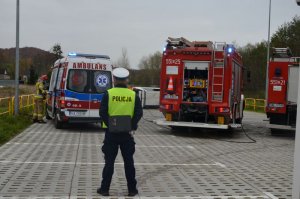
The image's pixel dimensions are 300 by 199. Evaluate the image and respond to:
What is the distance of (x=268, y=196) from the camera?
6.95m

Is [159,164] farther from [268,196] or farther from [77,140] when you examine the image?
[77,140]

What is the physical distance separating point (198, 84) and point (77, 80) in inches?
164

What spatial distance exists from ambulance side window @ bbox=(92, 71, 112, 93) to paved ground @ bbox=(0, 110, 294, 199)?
182cm

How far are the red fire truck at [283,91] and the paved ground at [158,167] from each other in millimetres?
1175

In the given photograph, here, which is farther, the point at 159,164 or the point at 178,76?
the point at 178,76

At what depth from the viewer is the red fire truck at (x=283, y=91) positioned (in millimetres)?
15883

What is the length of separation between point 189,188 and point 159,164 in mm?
2249

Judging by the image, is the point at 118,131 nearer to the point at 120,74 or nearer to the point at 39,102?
the point at 120,74

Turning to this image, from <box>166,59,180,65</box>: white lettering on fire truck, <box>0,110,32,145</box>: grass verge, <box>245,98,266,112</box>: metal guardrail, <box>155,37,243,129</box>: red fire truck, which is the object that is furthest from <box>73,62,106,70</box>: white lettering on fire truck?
<box>245,98,266,112</box>: metal guardrail

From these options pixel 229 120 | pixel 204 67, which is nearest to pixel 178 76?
pixel 204 67

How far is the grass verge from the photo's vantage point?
13267 millimetres

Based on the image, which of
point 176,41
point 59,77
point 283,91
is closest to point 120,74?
point 176,41

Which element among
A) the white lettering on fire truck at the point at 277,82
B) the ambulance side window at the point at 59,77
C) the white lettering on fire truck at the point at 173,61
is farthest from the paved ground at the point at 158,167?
the white lettering on fire truck at the point at 173,61

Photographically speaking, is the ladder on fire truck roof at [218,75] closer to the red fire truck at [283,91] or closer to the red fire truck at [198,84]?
the red fire truck at [198,84]
